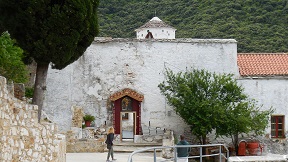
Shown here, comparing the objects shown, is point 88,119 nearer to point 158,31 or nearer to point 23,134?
point 23,134

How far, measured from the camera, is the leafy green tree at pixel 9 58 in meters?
12.0

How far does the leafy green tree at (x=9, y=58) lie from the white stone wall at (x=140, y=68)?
45.0 feet

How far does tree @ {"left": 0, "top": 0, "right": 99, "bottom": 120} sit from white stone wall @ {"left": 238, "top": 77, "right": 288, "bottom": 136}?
45.1 feet

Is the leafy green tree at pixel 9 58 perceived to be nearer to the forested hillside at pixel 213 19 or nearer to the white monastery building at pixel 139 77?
the white monastery building at pixel 139 77

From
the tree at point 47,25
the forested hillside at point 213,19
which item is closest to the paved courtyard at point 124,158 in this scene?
the tree at point 47,25

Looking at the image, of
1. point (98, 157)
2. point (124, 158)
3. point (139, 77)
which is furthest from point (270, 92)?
point (98, 157)

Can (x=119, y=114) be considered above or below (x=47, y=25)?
below

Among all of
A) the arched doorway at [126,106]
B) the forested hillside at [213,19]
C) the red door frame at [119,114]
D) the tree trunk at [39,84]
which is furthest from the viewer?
the forested hillside at [213,19]

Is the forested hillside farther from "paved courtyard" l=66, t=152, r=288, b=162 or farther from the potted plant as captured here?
"paved courtyard" l=66, t=152, r=288, b=162

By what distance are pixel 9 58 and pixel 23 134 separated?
1799 millimetres

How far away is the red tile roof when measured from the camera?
27.8m

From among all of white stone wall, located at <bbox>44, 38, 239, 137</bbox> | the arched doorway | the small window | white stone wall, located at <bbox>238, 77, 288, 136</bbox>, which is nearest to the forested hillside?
white stone wall, located at <bbox>238, 77, 288, 136</bbox>

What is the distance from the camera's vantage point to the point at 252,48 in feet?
141

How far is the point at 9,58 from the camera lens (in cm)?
1220
